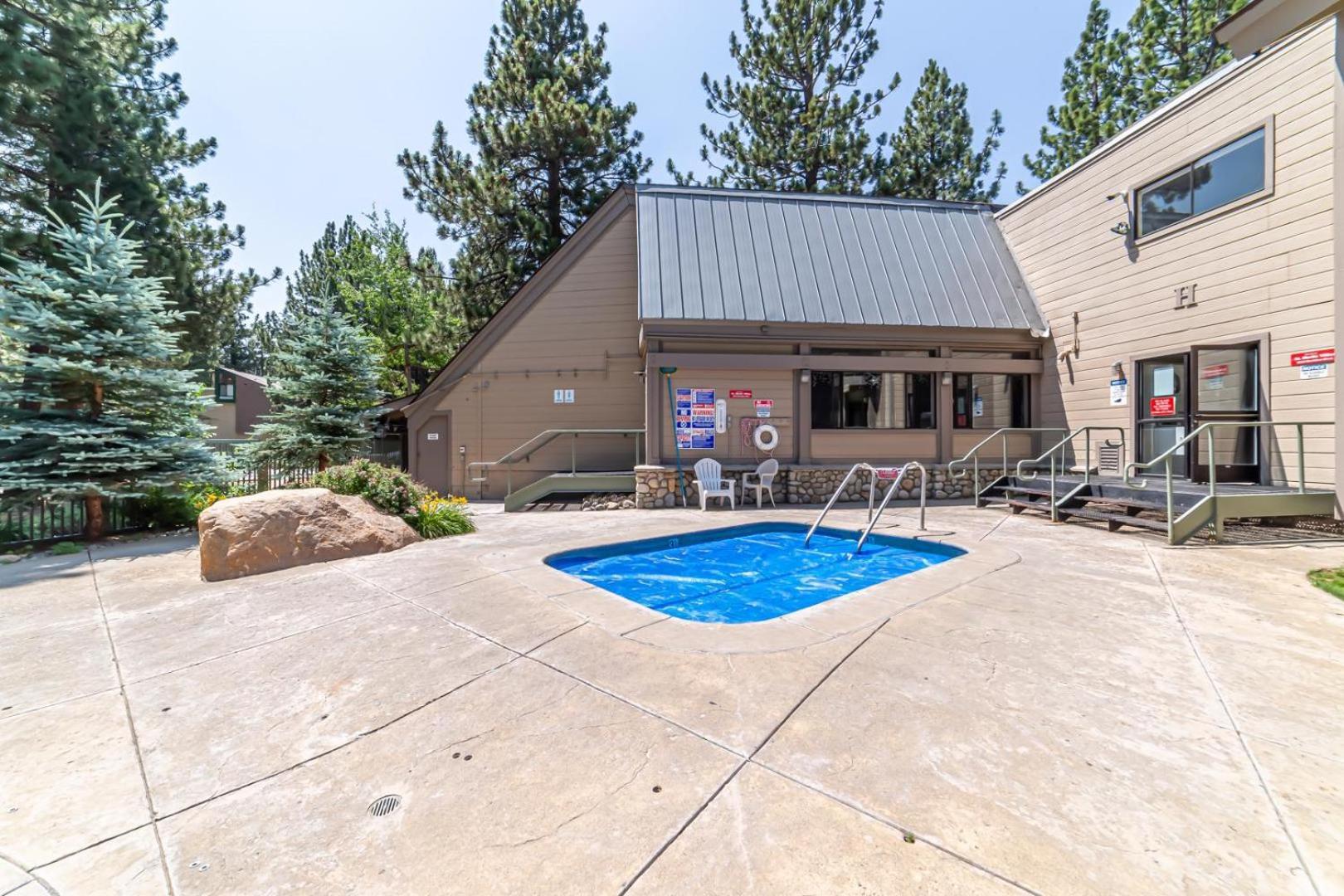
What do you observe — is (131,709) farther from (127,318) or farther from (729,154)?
(729,154)

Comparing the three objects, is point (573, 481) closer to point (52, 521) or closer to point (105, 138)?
point (52, 521)

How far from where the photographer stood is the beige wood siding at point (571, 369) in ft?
40.2

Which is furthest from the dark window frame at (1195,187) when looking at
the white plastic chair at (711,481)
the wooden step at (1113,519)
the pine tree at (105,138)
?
the pine tree at (105,138)

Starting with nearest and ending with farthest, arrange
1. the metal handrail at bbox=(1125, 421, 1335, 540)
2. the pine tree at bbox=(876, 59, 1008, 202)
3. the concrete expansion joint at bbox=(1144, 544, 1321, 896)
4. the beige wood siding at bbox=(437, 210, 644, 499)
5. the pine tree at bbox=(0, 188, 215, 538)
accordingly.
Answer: the concrete expansion joint at bbox=(1144, 544, 1321, 896) < the metal handrail at bbox=(1125, 421, 1335, 540) < the pine tree at bbox=(0, 188, 215, 538) < the beige wood siding at bbox=(437, 210, 644, 499) < the pine tree at bbox=(876, 59, 1008, 202)

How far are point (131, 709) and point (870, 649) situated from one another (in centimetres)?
393

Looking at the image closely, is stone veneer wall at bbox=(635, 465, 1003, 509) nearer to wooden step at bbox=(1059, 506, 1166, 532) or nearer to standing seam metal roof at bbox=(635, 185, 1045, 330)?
wooden step at bbox=(1059, 506, 1166, 532)

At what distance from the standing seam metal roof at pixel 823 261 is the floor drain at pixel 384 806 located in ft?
28.9

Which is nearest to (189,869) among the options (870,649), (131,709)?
(131,709)

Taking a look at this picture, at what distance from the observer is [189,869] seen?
1596mm

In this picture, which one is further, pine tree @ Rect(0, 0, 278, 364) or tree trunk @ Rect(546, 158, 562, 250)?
tree trunk @ Rect(546, 158, 562, 250)

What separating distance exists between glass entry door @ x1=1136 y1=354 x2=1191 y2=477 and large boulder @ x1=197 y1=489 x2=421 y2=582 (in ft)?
37.1

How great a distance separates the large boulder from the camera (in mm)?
5113

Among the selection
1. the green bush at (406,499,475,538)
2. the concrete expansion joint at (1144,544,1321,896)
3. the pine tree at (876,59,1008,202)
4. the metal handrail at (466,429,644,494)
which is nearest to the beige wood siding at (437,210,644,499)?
the metal handrail at (466,429,644,494)

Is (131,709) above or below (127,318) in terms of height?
below
